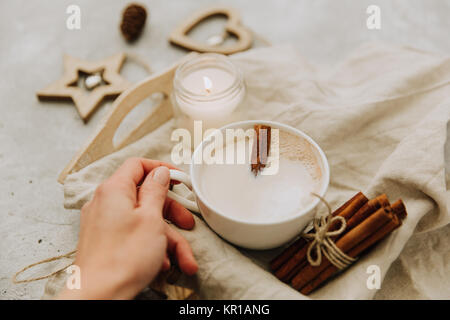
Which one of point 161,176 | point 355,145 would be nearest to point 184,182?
point 161,176

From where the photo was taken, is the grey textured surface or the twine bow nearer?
the twine bow

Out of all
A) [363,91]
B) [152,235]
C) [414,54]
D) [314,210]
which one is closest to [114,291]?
[152,235]

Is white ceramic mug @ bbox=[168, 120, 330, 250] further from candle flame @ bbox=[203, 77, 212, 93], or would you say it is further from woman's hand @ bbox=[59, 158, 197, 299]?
candle flame @ bbox=[203, 77, 212, 93]

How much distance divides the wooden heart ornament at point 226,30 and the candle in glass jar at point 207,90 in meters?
0.21

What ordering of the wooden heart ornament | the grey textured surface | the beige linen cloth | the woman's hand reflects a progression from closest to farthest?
the woman's hand
the beige linen cloth
the grey textured surface
the wooden heart ornament

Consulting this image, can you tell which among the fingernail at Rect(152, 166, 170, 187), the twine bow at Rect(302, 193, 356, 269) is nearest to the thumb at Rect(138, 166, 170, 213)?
the fingernail at Rect(152, 166, 170, 187)

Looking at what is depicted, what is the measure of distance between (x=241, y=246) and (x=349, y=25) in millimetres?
959

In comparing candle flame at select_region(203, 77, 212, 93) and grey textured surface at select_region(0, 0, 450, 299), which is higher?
candle flame at select_region(203, 77, 212, 93)

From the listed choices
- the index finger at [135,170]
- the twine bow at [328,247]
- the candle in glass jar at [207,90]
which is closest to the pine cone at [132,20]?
the candle in glass jar at [207,90]

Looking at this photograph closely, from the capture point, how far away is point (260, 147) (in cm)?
78

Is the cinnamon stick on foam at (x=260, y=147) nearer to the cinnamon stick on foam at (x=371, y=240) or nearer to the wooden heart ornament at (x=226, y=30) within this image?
the cinnamon stick on foam at (x=371, y=240)

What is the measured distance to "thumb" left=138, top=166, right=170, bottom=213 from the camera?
0.71 metres

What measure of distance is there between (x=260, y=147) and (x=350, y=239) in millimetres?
235

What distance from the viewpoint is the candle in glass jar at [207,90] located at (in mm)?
945
